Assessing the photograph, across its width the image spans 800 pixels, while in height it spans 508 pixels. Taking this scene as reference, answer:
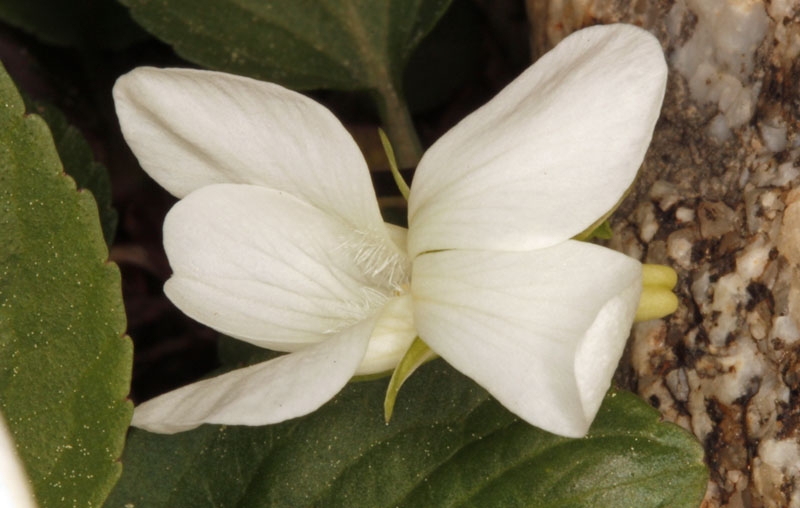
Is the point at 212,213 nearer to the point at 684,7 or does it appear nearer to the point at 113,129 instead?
the point at 684,7

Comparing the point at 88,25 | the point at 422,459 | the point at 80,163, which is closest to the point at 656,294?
the point at 422,459

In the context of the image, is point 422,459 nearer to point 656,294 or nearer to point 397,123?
point 656,294

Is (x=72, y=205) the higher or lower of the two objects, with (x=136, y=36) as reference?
higher

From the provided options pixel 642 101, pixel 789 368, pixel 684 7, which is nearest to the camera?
pixel 642 101

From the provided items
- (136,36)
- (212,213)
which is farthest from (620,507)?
(136,36)

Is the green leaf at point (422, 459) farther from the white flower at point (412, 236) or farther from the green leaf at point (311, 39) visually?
the green leaf at point (311, 39)
